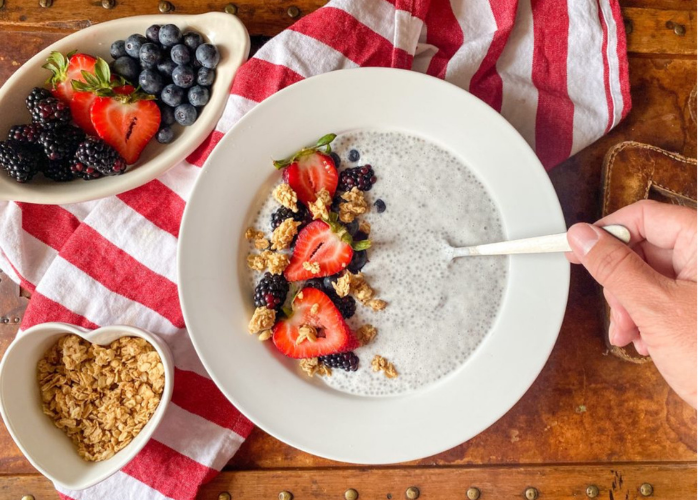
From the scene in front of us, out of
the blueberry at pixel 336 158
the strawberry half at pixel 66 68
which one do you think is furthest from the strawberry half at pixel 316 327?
the strawberry half at pixel 66 68

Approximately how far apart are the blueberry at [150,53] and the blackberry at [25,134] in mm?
231

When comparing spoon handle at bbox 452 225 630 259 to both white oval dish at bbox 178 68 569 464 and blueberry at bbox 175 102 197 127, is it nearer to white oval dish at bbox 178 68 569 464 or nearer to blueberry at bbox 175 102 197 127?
white oval dish at bbox 178 68 569 464

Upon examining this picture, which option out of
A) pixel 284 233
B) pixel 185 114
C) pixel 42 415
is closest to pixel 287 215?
pixel 284 233

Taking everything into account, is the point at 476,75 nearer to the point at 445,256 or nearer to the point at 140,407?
the point at 445,256

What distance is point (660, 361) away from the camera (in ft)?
3.09

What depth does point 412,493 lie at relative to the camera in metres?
1.22

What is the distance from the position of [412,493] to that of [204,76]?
3.05 feet

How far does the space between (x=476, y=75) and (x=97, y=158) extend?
750 millimetres

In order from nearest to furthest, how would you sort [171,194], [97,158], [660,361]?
[660,361] → [97,158] → [171,194]

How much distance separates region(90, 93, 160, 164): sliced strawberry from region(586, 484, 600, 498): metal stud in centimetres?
114

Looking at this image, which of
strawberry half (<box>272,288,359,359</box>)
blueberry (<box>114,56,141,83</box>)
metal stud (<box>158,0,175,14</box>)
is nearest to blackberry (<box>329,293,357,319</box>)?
strawberry half (<box>272,288,359,359</box>)

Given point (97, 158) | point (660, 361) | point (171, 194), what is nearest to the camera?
point (660, 361)

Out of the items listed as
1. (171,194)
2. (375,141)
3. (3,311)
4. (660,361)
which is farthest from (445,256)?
(3,311)

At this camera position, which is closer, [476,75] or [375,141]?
[375,141]
